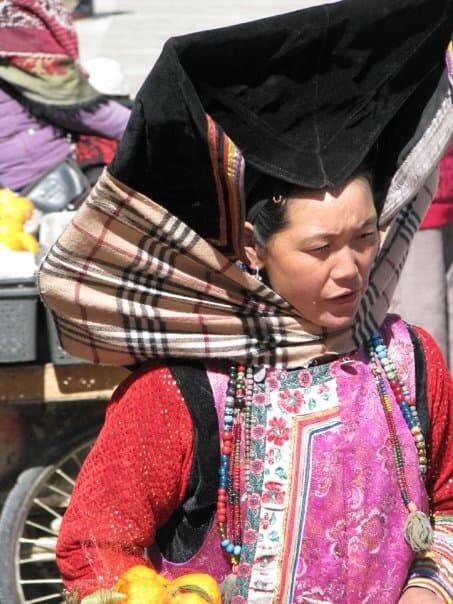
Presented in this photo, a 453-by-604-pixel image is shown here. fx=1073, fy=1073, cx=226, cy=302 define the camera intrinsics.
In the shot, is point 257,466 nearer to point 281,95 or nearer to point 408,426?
point 408,426

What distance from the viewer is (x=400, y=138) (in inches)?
74.0

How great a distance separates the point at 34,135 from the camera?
13.4 ft

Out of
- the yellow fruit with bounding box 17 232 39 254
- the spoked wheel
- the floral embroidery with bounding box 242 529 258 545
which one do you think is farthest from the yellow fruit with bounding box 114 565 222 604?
the yellow fruit with bounding box 17 232 39 254

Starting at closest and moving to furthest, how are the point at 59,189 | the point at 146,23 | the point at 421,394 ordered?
1. the point at 421,394
2. the point at 59,189
3. the point at 146,23

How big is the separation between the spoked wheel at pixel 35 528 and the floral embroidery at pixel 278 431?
136cm

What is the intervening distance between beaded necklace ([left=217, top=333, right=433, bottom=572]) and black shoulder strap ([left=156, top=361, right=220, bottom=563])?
2 cm

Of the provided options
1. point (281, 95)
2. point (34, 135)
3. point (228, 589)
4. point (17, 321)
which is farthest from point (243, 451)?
point (34, 135)

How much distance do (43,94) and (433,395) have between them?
2655mm

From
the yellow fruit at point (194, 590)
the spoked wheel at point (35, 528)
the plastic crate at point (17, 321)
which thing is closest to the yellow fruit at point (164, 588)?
the yellow fruit at point (194, 590)

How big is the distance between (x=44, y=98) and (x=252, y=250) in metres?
2.53

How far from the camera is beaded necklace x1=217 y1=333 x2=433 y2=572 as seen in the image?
1837 mm

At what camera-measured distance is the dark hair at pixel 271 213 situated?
1.74 metres

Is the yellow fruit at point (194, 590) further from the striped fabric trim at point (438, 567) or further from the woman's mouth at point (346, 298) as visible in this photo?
the woman's mouth at point (346, 298)

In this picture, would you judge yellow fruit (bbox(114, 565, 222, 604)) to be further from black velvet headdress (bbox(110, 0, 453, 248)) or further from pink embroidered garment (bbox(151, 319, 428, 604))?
black velvet headdress (bbox(110, 0, 453, 248))
